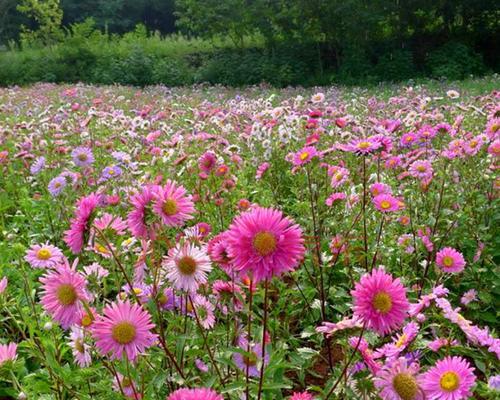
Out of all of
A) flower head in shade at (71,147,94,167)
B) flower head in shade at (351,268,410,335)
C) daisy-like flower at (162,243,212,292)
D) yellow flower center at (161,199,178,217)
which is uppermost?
yellow flower center at (161,199,178,217)

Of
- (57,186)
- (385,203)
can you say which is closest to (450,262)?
(385,203)

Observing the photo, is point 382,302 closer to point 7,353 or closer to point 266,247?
point 266,247

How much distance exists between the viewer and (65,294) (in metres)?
1.12

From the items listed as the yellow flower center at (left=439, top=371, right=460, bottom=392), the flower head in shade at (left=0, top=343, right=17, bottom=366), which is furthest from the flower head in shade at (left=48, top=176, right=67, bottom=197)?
the yellow flower center at (left=439, top=371, right=460, bottom=392)

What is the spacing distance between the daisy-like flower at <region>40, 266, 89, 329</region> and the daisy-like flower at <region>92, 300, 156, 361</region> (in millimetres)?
123

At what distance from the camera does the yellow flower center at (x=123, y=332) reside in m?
1.01

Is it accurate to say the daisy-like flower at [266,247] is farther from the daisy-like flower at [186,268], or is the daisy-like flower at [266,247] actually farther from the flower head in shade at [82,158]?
the flower head in shade at [82,158]

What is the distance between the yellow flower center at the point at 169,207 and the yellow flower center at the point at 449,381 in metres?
0.65

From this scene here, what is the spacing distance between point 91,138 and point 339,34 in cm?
1338

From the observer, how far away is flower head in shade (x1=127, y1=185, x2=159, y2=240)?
1.21 m

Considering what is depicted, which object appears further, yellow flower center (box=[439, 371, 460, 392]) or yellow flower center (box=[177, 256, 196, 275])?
yellow flower center (box=[177, 256, 196, 275])

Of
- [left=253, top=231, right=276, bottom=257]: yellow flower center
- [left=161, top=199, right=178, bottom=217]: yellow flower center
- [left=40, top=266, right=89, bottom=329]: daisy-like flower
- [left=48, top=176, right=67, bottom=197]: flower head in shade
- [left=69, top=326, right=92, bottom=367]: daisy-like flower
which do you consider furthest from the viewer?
[left=48, top=176, right=67, bottom=197]: flower head in shade

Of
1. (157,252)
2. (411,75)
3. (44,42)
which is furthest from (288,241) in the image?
(44,42)

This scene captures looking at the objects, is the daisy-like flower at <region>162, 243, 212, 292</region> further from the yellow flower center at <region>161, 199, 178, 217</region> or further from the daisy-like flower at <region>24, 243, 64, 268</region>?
the daisy-like flower at <region>24, 243, 64, 268</region>
